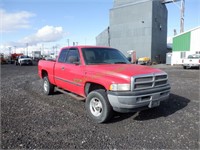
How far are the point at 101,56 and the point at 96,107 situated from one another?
1.59 meters

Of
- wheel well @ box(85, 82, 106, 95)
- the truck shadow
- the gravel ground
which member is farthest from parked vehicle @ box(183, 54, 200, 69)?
wheel well @ box(85, 82, 106, 95)

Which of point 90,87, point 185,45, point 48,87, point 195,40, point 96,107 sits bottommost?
point 96,107

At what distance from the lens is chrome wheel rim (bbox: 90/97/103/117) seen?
14.9 ft

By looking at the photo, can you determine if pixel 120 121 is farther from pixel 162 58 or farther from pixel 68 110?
pixel 162 58

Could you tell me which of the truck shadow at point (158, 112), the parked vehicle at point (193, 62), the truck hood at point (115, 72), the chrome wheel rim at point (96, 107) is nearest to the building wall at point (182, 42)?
the parked vehicle at point (193, 62)

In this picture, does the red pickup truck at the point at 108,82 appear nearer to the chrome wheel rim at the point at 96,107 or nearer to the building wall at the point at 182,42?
the chrome wheel rim at the point at 96,107

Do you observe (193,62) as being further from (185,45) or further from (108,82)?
(108,82)

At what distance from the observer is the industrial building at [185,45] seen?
2898cm

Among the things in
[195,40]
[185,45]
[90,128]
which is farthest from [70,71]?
[185,45]

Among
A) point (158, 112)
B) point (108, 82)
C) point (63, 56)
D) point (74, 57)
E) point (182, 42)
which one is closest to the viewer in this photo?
point (108, 82)

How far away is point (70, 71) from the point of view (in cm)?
551

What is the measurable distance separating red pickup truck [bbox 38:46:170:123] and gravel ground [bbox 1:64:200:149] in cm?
46

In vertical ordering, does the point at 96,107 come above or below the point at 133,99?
below

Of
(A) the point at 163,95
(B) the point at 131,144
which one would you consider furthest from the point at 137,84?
(B) the point at 131,144
